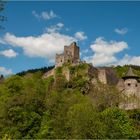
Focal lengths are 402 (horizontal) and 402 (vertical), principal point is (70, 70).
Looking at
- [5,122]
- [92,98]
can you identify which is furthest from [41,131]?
Answer: [92,98]

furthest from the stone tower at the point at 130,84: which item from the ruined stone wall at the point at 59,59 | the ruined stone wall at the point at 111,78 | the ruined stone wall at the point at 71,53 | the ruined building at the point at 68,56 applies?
the ruined stone wall at the point at 59,59

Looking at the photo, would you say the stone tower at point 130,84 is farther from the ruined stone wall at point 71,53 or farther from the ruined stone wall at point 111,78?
the ruined stone wall at point 71,53

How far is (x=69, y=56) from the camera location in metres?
78.3

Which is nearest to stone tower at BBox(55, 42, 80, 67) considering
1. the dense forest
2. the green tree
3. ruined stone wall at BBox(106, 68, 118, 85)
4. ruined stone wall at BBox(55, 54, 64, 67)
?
ruined stone wall at BBox(55, 54, 64, 67)

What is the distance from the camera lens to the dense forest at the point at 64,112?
158 feet

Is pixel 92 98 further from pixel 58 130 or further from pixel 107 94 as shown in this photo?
pixel 58 130

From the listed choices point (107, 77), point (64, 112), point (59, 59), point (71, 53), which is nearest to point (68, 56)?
point (71, 53)

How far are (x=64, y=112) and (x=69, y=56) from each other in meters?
24.0

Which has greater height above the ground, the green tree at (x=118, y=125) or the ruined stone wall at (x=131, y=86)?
the ruined stone wall at (x=131, y=86)

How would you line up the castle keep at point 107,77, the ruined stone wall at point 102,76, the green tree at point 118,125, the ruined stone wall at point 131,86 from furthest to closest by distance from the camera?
the ruined stone wall at point 102,76 → the ruined stone wall at point 131,86 → the castle keep at point 107,77 → the green tree at point 118,125

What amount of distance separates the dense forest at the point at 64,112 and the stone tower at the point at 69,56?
606 cm

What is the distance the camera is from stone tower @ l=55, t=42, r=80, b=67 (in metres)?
76.9

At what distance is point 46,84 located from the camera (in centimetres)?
7169

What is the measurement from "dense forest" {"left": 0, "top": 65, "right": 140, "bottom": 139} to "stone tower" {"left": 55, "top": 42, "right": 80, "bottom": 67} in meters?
6.06
